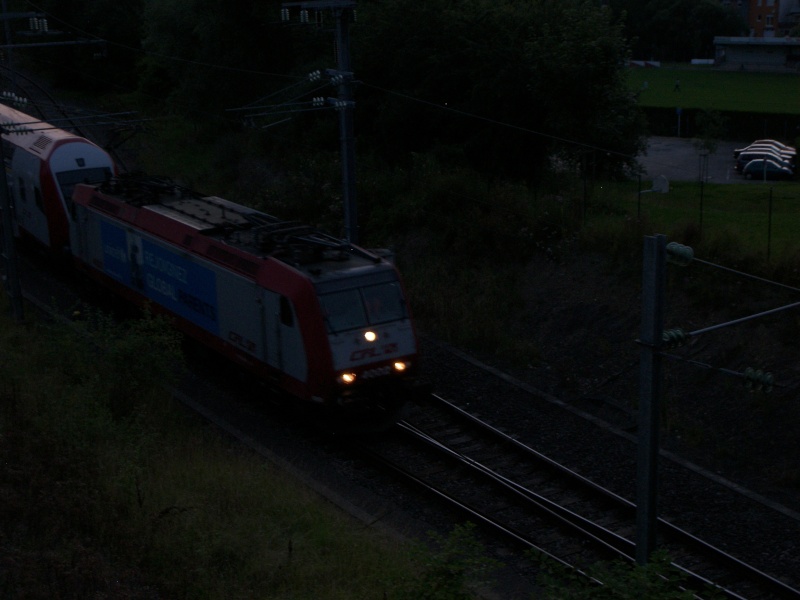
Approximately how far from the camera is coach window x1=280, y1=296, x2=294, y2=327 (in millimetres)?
15160

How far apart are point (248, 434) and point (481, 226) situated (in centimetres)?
991

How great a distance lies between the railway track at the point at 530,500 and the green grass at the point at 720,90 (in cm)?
3998

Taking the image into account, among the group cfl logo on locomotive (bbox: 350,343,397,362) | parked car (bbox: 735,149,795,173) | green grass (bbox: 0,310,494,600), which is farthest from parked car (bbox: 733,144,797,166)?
green grass (bbox: 0,310,494,600)

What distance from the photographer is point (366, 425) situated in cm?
1625

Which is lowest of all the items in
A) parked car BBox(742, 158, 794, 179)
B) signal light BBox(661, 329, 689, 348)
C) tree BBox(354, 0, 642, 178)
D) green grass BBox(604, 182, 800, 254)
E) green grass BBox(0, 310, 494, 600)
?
green grass BBox(0, 310, 494, 600)

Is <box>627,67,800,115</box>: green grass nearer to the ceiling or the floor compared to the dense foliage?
nearer to the floor

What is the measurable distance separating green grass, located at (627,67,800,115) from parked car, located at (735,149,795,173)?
10600mm

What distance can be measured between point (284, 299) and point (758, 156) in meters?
31.1

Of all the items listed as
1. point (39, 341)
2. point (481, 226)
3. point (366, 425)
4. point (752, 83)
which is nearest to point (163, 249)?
point (39, 341)

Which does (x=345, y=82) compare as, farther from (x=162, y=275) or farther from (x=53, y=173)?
(x=53, y=173)

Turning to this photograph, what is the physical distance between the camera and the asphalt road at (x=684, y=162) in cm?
3698

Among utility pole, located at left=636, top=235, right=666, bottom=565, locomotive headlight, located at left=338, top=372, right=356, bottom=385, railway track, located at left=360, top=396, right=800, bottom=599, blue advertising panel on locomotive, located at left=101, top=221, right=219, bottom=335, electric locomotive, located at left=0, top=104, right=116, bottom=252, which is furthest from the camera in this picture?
electric locomotive, located at left=0, top=104, right=116, bottom=252

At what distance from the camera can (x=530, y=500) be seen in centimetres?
1393

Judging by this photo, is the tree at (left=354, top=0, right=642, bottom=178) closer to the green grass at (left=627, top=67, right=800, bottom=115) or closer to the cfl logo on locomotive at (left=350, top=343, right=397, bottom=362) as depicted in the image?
the cfl logo on locomotive at (left=350, top=343, right=397, bottom=362)
